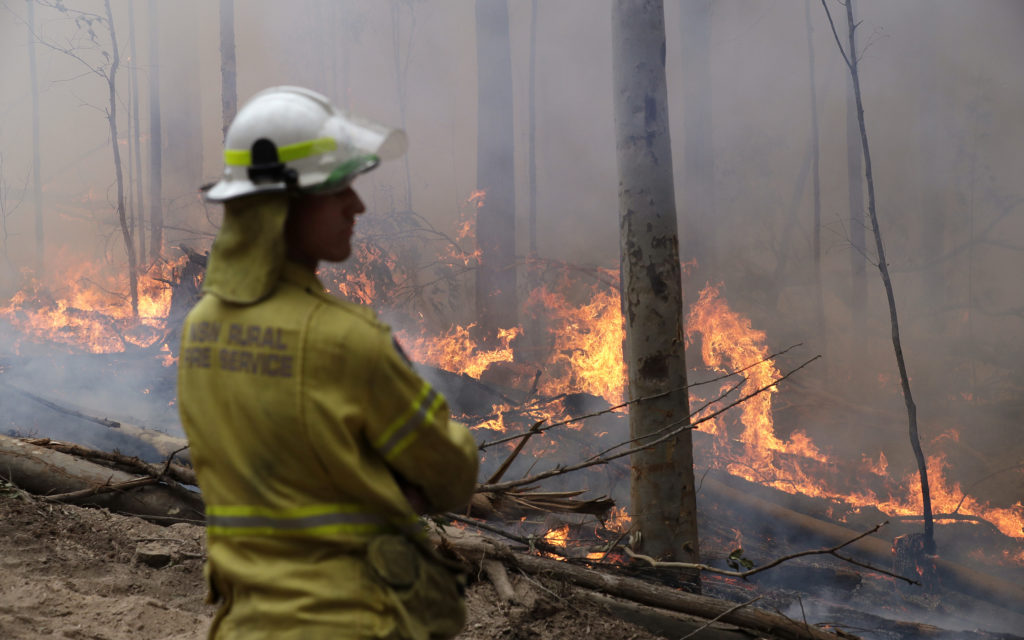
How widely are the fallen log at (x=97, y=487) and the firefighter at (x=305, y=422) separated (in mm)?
3234

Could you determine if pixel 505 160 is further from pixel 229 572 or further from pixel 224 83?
pixel 229 572

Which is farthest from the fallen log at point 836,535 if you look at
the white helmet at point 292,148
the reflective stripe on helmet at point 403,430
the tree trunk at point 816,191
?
the tree trunk at point 816,191

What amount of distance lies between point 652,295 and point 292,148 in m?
3.41

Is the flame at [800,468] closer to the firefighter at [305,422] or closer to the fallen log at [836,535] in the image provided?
the fallen log at [836,535]

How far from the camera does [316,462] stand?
1.39 metres

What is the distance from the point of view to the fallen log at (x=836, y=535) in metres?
6.39

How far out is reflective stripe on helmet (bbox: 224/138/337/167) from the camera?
1.49 m

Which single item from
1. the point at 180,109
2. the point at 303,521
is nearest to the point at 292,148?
the point at 303,521

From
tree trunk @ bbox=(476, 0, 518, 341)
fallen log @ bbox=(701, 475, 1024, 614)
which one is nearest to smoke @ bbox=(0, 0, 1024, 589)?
tree trunk @ bbox=(476, 0, 518, 341)

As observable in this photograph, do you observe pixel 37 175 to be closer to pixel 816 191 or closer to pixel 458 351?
pixel 458 351

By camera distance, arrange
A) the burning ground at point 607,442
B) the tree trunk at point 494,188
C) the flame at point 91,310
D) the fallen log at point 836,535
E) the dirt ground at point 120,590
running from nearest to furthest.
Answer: the dirt ground at point 120,590 < the burning ground at point 607,442 < the fallen log at point 836,535 < the flame at point 91,310 < the tree trunk at point 494,188

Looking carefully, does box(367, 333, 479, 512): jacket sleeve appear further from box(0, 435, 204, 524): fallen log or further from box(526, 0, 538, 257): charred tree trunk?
box(526, 0, 538, 257): charred tree trunk

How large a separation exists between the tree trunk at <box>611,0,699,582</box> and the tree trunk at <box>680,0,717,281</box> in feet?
37.1

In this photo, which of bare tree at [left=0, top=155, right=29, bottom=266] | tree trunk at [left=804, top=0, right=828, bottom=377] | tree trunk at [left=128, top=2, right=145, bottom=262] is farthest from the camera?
bare tree at [left=0, top=155, right=29, bottom=266]
